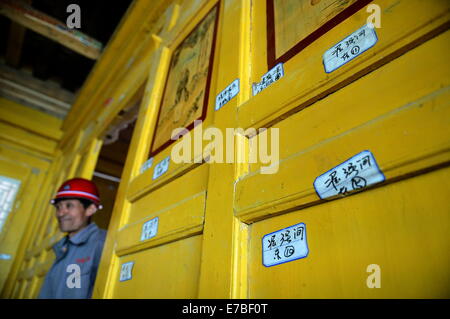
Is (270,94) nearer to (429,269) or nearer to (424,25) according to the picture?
(424,25)

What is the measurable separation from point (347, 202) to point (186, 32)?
150 cm

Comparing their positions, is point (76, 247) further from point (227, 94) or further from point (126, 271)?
point (227, 94)

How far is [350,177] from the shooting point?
554 mm

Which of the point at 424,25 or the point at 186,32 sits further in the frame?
the point at 186,32

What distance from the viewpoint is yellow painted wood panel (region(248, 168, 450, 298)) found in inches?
17.0

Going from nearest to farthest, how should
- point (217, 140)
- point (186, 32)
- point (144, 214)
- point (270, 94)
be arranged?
point (270, 94) → point (217, 140) → point (144, 214) → point (186, 32)

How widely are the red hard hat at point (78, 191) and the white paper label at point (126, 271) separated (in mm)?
1067

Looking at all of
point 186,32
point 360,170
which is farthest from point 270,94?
point 186,32

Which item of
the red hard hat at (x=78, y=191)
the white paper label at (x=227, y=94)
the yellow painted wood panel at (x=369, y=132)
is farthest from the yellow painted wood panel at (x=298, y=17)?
the red hard hat at (x=78, y=191)

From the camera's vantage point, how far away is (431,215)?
44 centimetres

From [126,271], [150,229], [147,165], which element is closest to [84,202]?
[147,165]

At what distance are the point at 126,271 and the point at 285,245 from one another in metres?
0.84

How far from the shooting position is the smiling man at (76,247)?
1616mm

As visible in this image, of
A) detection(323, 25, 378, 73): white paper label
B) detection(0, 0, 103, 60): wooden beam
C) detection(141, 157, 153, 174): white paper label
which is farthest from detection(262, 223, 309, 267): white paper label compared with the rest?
detection(0, 0, 103, 60): wooden beam
